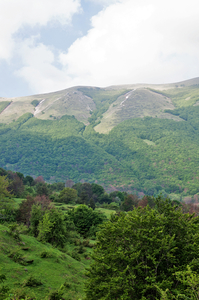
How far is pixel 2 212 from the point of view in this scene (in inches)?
1400

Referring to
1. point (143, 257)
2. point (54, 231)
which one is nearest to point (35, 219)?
point (54, 231)

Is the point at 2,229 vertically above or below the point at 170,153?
above

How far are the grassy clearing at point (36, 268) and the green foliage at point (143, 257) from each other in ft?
15.4

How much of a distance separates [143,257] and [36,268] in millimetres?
11025

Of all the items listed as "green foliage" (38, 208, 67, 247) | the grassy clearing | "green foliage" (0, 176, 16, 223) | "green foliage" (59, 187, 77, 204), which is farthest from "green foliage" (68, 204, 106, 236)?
the grassy clearing

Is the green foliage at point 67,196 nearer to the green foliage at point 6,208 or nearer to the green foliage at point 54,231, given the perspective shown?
the green foliage at point 6,208

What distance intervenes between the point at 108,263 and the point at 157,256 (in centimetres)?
345

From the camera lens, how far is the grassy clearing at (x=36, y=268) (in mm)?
17000

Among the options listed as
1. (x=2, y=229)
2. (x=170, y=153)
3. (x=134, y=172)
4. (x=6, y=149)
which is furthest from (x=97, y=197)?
(x=6, y=149)

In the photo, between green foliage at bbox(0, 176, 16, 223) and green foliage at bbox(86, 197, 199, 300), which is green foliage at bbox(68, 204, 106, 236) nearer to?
green foliage at bbox(0, 176, 16, 223)

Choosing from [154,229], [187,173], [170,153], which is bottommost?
[187,173]

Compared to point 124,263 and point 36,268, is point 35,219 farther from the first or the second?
point 124,263

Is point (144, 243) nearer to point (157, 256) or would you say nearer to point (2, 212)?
point (157, 256)

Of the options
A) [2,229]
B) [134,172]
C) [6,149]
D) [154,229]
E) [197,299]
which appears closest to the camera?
[197,299]
